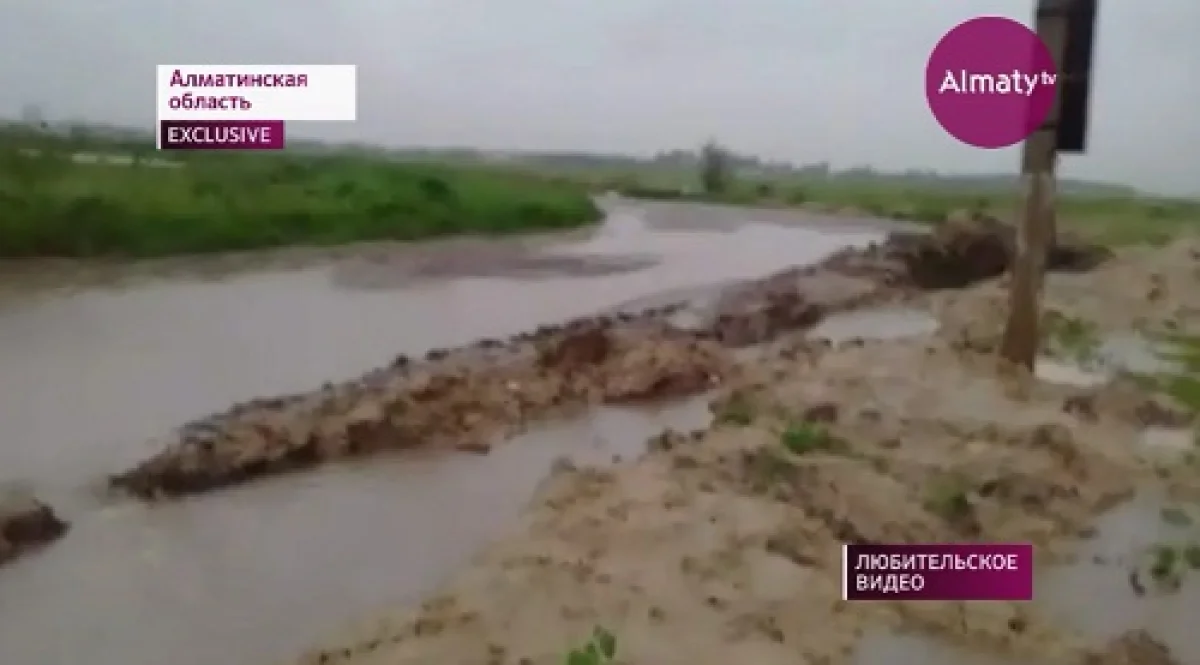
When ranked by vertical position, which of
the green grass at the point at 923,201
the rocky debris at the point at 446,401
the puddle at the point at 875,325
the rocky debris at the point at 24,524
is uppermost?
the green grass at the point at 923,201

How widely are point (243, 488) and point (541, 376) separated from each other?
41 centimetres

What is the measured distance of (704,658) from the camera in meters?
1.14

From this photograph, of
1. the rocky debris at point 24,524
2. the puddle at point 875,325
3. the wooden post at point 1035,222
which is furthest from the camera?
the puddle at point 875,325

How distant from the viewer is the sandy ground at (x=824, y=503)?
114 centimetres

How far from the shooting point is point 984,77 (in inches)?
51.0

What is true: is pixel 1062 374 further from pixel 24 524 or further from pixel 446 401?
pixel 24 524

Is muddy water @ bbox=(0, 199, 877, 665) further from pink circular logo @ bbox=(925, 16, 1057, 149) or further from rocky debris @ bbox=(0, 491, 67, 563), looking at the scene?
pink circular logo @ bbox=(925, 16, 1057, 149)

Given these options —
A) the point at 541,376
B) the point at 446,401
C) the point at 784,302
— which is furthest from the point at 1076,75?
the point at 446,401

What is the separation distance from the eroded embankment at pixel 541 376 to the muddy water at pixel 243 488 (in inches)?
1.0

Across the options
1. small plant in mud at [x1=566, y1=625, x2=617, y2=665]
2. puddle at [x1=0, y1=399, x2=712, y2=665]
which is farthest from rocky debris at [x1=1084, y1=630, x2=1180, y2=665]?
puddle at [x1=0, y1=399, x2=712, y2=665]

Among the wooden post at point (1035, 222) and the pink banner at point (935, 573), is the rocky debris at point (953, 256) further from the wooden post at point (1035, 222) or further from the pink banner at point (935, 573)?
the pink banner at point (935, 573)

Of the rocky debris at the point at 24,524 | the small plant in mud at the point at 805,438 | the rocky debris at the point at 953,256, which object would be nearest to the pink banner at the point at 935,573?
the small plant in mud at the point at 805,438

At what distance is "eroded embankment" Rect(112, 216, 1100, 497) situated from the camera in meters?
1.17

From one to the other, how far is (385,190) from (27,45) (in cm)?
45
